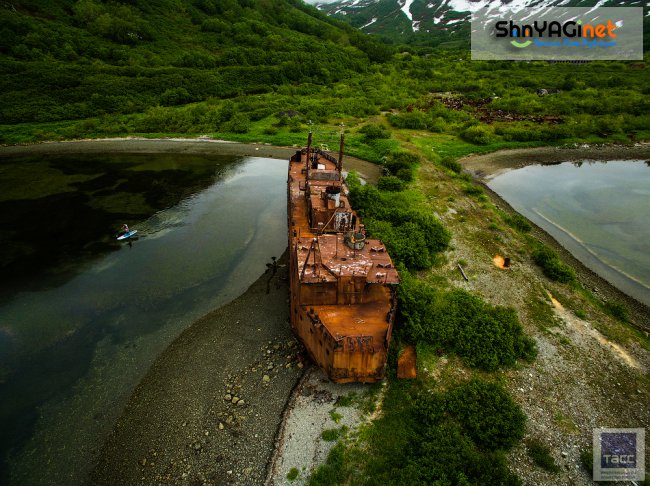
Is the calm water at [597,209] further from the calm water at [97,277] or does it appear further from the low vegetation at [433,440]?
the calm water at [97,277]

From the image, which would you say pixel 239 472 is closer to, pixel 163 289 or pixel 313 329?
pixel 313 329

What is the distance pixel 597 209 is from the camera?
27.3 metres

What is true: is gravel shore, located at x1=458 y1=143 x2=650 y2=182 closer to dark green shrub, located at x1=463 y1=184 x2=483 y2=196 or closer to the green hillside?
dark green shrub, located at x1=463 y1=184 x2=483 y2=196

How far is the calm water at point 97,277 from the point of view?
1195cm

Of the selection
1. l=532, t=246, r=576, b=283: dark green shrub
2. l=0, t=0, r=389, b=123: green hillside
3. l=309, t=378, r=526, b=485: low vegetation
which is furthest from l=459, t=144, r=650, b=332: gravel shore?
l=0, t=0, r=389, b=123: green hillside

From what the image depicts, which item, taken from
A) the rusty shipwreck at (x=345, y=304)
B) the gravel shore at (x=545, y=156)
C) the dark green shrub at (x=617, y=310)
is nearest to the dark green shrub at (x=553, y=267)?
the dark green shrub at (x=617, y=310)

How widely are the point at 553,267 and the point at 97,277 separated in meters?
24.6

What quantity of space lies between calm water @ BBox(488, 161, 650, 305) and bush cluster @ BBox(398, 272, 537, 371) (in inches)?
355

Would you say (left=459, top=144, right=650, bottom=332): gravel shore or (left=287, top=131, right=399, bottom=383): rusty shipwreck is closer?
(left=287, top=131, right=399, bottom=383): rusty shipwreck

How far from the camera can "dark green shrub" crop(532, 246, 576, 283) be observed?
17656 mm

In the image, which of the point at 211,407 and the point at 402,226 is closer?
the point at 211,407

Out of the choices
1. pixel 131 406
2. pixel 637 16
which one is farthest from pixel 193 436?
pixel 637 16

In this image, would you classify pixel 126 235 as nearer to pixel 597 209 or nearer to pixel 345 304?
pixel 345 304

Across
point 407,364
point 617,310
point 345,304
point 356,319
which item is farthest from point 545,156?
point 356,319
